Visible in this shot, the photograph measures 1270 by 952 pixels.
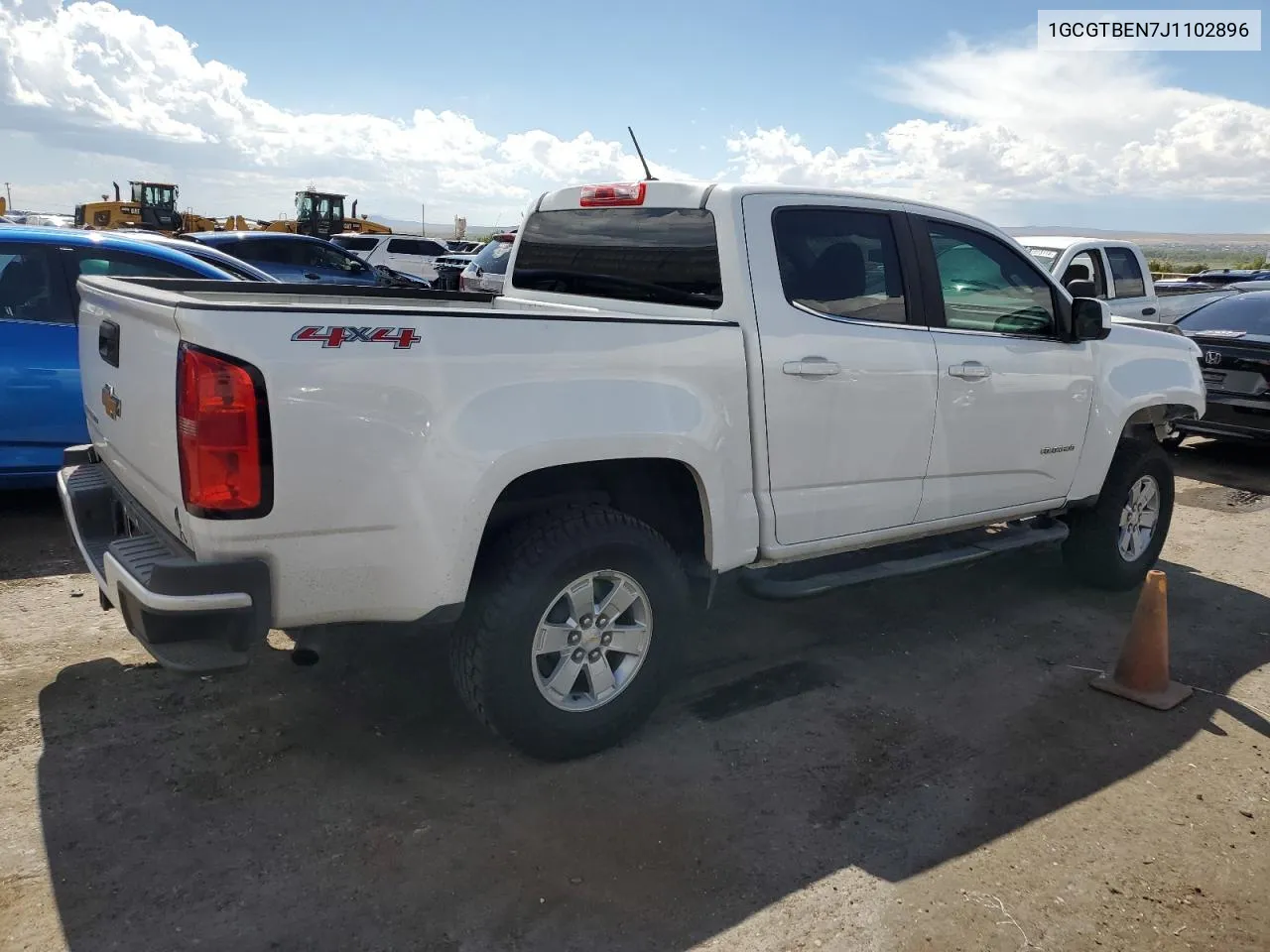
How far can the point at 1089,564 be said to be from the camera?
5652mm

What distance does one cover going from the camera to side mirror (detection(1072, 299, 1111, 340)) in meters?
4.87

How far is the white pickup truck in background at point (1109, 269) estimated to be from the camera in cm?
982

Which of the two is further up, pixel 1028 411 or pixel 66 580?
pixel 1028 411

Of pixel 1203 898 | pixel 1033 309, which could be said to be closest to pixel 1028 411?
pixel 1033 309

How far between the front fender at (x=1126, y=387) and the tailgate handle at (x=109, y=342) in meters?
4.36

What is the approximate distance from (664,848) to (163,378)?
2.02 metres

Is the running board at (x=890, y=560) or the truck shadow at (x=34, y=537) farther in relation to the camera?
the truck shadow at (x=34, y=537)

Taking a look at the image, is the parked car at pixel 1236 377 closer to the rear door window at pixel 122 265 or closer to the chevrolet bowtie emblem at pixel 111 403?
the rear door window at pixel 122 265

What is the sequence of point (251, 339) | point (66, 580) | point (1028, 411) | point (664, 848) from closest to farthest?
1. point (251, 339)
2. point (664, 848)
3. point (1028, 411)
4. point (66, 580)

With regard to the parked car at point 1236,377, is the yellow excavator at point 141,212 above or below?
above

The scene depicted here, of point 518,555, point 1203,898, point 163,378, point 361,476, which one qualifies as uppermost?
point 163,378

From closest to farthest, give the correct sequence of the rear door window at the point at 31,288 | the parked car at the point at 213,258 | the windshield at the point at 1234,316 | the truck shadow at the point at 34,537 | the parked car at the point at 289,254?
the truck shadow at the point at 34,537 < the rear door window at the point at 31,288 < the parked car at the point at 213,258 < the windshield at the point at 1234,316 < the parked car at the point at 289,254

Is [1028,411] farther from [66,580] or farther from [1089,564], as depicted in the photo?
[66,580]

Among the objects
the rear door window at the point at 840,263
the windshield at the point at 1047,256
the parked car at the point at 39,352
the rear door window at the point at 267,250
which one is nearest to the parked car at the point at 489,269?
the rear door window at the point at 267,250
